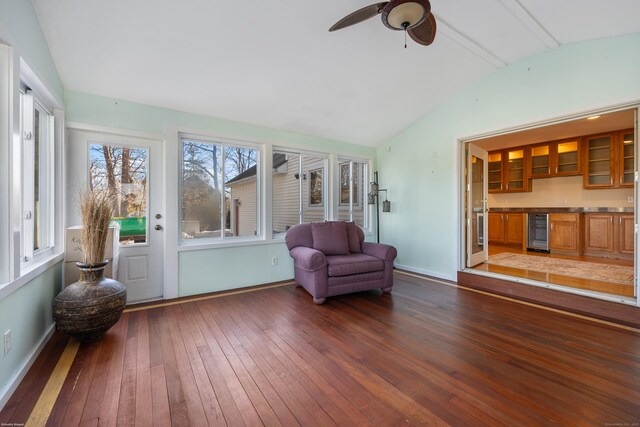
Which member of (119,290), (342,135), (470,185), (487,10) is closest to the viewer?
(119,290)

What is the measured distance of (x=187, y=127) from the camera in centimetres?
353

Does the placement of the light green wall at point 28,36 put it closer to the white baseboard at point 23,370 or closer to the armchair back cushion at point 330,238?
the white baseboard at point 23,370

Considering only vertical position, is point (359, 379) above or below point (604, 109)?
below

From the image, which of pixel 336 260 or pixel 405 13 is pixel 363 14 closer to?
pixel 405 13

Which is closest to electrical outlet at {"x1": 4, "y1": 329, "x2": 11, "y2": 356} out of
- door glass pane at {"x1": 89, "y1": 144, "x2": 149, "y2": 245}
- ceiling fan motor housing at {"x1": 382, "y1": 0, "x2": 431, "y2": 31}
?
door glass pane at {"x1": 89, "y1": 144, "x2": 149, "y2": 245}

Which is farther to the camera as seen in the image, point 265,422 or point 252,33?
point 252,33

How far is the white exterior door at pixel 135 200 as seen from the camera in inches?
124

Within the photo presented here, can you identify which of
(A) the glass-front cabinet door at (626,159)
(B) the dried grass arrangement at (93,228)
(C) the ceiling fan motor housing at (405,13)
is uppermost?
(C) the ceiling fan motor housing at (405,13)

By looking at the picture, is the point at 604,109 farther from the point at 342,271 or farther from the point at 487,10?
the point at 342,271

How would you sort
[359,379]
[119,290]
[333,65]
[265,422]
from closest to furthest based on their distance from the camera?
[265,422] → [359,379] → [119,290] → [333,65]

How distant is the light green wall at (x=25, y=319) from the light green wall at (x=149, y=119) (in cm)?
165

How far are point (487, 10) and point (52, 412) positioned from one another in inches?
176

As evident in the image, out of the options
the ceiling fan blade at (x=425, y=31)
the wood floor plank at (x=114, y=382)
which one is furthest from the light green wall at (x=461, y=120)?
the wood floor plank at (x=114, y=382)

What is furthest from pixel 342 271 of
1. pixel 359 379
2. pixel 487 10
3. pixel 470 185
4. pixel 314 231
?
pixel 487 10
